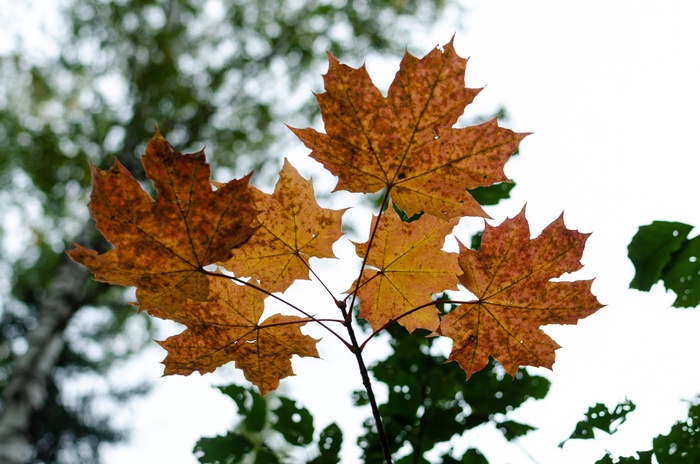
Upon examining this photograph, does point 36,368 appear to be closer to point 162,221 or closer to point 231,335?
point 231,335

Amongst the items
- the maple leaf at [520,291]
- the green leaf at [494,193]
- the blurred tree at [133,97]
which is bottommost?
the maple leaf at [520,291]

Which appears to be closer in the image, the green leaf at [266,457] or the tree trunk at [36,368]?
the green leaf at [266,457]

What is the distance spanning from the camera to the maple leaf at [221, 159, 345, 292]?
92cm

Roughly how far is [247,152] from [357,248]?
717 cm

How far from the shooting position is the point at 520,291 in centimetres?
88

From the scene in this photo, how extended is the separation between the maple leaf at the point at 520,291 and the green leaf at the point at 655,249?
417mm

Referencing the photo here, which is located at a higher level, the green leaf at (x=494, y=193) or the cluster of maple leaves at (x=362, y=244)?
the green leaf at (x=494, y=193)

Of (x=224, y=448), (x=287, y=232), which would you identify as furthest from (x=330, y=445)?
(x=287, y=232)

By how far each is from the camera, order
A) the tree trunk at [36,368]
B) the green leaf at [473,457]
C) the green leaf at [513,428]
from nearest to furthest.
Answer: the green leaf at [473,457], the green leaf at [513,428], the tree trunk at [36,368]

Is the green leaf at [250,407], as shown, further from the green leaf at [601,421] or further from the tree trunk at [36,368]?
the tree trunk at [36,368]

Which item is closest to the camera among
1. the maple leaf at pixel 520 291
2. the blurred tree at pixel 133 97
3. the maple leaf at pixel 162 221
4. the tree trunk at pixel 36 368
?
the maple leaf at pixel 162 221

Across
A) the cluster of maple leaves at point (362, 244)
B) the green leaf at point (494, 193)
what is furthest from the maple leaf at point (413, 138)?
the green leaf at point (494, 193)

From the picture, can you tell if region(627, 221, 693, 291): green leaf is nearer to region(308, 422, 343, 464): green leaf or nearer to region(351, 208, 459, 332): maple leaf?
region(351, 208, 459, 332): maple leaf

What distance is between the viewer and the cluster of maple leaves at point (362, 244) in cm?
76
